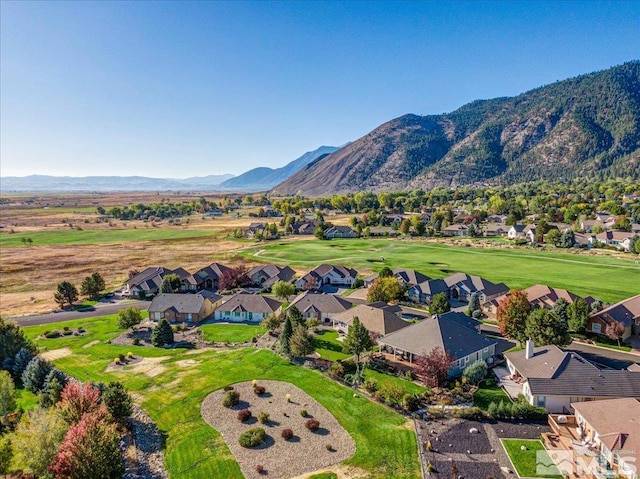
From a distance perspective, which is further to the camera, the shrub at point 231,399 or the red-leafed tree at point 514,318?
the red-leafed tree at point 514,318

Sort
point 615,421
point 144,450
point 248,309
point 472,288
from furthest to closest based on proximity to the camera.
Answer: point 472,288 → point 248,309 → point 144,450 → point 615,421

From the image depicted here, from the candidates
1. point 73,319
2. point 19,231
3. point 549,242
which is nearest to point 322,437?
point 73,319

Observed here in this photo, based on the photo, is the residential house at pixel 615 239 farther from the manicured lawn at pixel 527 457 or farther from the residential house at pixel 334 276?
the manicured lawn at pixel 527 457

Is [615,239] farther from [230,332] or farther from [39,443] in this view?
[39,443]

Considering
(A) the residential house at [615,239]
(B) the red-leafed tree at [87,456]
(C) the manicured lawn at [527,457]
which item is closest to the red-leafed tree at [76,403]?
(B) the red-leafed tree at [87,456]

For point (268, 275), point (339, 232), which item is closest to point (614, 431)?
point (268, 275)

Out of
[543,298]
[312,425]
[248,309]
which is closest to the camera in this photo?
[312,425]

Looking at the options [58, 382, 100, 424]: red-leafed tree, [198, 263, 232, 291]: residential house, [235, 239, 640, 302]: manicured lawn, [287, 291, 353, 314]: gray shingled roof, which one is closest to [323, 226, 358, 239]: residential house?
[235, 239, 640, 302]: manicured lawn
